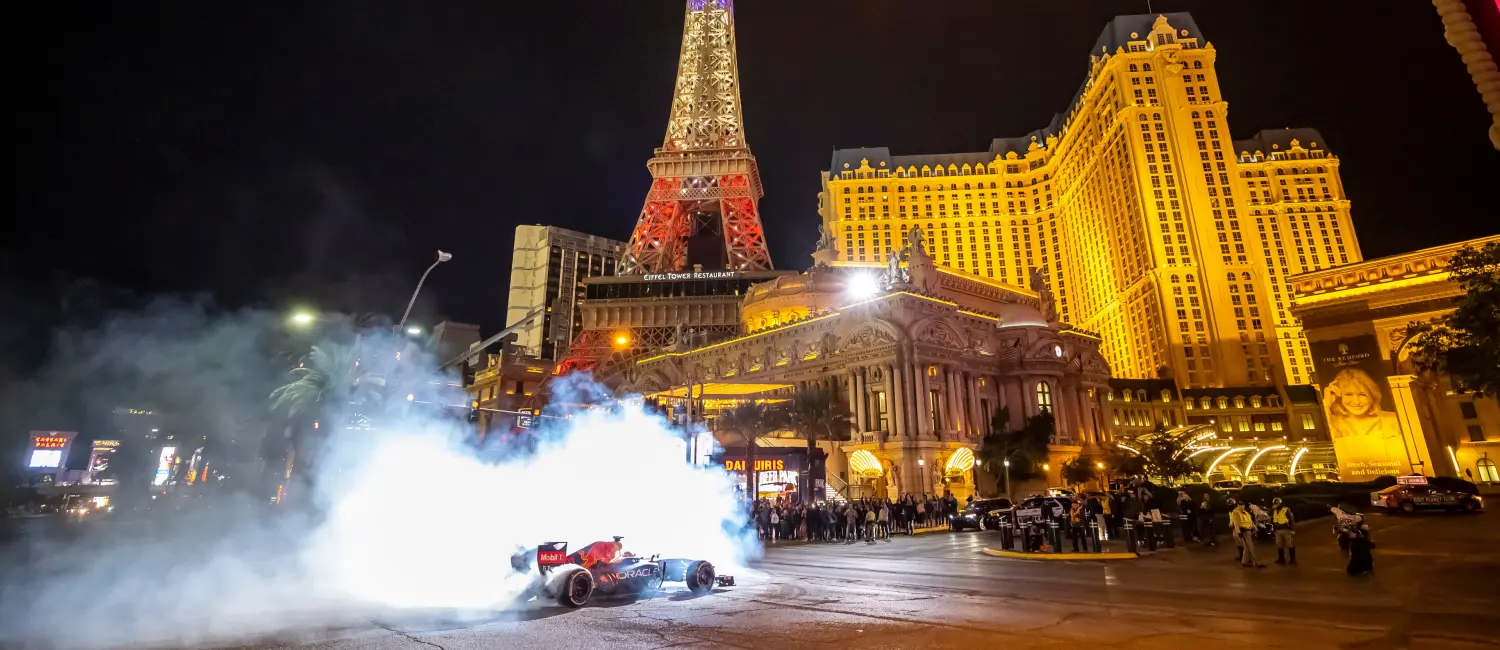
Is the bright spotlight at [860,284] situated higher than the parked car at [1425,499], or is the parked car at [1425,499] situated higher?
the bright spotlight at [860,284]

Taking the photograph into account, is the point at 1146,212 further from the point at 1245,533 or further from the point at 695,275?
the point at 1245,533

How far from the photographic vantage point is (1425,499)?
90.6ft

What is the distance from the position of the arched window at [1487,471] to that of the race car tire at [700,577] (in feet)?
181

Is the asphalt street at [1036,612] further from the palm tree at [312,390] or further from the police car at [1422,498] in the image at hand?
the palm tree at [312,390]

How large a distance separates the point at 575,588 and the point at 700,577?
2.61 m

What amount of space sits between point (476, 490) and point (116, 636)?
7.84 m

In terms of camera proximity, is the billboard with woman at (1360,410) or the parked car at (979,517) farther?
the billboard with woman at (1360,410)

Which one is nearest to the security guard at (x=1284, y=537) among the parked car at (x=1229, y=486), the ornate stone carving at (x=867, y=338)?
the parked car at (x=1229, y=486)

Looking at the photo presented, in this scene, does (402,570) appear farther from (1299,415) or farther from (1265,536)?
(1299,415)

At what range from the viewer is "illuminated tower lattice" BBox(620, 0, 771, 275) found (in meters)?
79.1

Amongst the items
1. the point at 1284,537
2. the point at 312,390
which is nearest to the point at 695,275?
the point at 312,390

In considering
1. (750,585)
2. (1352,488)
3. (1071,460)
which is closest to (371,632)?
(750,585)

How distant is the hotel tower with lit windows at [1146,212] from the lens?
8312cm

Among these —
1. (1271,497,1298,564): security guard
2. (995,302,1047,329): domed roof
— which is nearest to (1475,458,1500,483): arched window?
(995,302,1047,329): domed roof
